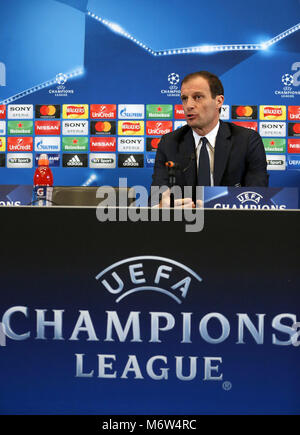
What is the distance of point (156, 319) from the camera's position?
1.00m

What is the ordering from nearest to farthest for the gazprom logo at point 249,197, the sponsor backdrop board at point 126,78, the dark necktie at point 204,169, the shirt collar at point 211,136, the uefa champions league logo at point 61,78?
the gazprom logo at point 249,197
the dark necktie at point 204,169
the shirt collar at point 211,136
the sponsor backdrop board at point 126,78
the uefa champions league logo at point 61,78

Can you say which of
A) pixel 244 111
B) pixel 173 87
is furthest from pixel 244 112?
pixel 173 87

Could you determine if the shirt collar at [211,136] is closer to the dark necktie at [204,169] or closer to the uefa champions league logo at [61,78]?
the dark necktie at [204,169]

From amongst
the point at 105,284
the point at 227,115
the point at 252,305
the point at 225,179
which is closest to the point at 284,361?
the point at 252,305

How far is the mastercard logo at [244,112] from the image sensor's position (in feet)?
11.4

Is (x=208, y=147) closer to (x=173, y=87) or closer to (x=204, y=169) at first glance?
(x=204, y=169)

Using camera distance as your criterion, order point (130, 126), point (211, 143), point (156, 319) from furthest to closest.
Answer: point (130, 126)
point (211, 143)
point (156, 319)

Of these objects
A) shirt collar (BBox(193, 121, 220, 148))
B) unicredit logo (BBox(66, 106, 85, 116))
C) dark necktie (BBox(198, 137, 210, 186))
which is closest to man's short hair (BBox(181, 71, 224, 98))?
shirt collar (BBox(193, 121, 220, 148))

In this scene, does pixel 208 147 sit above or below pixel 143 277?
above

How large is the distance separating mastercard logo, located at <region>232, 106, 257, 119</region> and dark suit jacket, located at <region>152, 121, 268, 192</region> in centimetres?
128

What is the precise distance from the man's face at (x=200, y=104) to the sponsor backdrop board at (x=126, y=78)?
136 cm

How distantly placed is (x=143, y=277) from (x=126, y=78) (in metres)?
2.77

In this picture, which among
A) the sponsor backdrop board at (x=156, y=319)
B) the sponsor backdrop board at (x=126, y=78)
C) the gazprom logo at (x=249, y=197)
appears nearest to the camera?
the sponsor backdrop board at (x=156, y=319)

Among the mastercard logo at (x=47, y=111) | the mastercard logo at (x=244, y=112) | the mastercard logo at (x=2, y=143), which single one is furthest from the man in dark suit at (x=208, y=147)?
the mastercard logo at (x=2, y=143)
